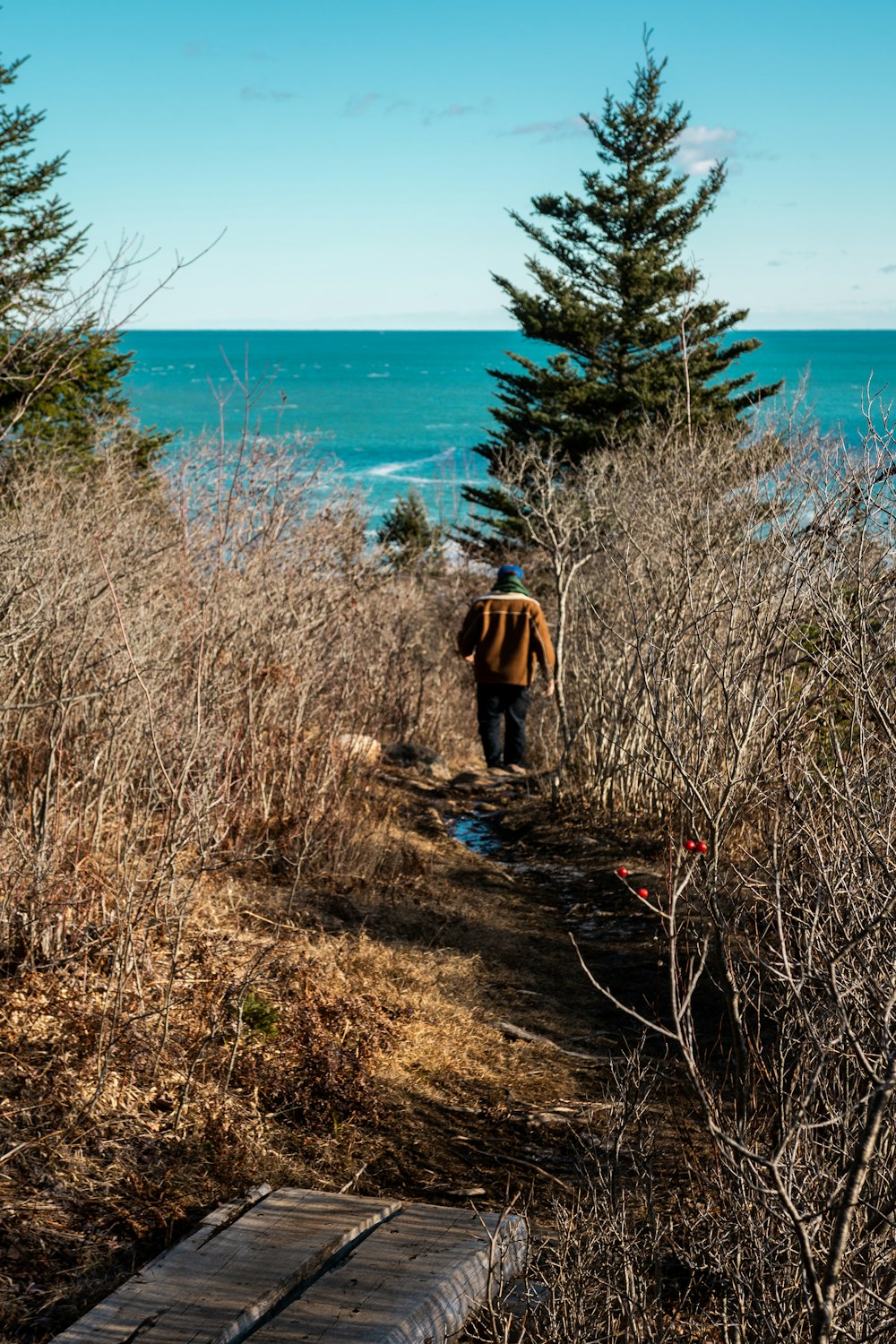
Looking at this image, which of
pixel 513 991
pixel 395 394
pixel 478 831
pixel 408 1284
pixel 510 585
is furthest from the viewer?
pixel 395 394

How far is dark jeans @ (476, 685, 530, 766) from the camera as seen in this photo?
11.1 m

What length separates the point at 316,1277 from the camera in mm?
3146

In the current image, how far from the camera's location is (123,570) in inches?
257

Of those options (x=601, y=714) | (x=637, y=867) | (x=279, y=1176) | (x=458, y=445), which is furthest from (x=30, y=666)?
(x=458, y=445)

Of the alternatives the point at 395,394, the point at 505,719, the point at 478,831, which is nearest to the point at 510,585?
the point at 505,719

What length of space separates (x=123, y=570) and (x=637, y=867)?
383 centimetres

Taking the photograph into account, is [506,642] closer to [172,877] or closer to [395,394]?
[172,877]

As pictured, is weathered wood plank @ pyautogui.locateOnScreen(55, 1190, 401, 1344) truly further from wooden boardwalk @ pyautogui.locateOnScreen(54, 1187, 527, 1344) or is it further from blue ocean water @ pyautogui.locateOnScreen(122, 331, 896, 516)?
blue ocean water @ pyautogui.locateOnScreen(122, 331, 896, 516)

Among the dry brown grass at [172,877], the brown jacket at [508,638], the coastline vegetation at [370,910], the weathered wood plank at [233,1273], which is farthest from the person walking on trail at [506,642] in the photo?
the weathered wood plank at [233,1273]

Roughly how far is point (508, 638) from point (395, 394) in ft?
392

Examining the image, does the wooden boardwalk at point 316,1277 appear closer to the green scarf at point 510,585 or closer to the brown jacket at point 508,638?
the brown jacket at point 508,638

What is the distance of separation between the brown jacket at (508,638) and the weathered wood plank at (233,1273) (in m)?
7.39

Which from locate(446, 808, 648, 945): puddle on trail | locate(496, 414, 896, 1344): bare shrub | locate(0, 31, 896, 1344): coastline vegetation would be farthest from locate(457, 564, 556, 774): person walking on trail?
locate(496, 414, 896, 1344): bare shrub

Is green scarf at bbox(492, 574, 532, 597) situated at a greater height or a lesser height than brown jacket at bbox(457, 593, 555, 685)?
greater
